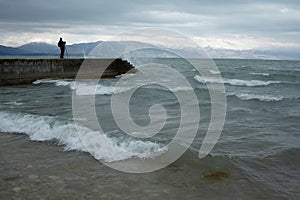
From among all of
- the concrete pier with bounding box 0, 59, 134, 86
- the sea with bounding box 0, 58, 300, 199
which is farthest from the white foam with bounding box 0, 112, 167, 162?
the concrete pier with bounding box 0, 59, 134, 86

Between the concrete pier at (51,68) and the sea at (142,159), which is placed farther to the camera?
the concrete pier at (51,68)

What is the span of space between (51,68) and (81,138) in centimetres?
1686

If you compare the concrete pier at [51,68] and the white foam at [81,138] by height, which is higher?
the concrete pier at [51,68]

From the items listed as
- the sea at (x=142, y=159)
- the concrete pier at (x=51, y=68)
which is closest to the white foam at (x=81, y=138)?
the sea at (x=142, y=159)

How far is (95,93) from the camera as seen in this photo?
1588 cm

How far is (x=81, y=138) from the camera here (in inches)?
271

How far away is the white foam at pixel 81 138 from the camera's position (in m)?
6.09

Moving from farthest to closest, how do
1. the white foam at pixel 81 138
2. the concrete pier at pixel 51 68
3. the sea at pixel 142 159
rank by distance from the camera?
1. the concrete pier at pixel 51 68
2. the white foam at pixel 81 138
3. the sea at pixel 142 159

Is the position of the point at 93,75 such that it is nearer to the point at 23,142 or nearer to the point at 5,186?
the point at 23,142

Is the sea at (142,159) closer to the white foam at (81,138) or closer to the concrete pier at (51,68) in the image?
the white foam at (81,138)

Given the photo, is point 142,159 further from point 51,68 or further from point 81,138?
point 51,68

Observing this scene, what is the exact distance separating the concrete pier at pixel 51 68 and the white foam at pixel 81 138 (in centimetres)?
1165

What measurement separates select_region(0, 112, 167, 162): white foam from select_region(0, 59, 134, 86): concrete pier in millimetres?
11653

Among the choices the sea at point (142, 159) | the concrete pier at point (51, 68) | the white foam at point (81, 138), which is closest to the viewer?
the sea at point (142, 159)
